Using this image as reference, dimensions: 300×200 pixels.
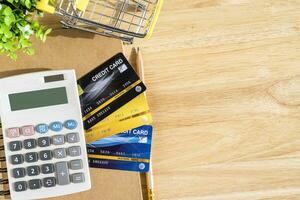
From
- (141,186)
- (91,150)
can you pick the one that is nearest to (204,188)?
(141,186)

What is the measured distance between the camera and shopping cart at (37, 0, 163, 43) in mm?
779

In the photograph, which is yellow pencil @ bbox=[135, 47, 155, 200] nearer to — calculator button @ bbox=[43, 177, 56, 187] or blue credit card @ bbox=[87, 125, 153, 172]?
blue credit card @ bbox=[87, 125, 153, 172]

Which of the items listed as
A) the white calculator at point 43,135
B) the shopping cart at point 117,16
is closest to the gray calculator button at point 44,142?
the white calculator at point 43,135

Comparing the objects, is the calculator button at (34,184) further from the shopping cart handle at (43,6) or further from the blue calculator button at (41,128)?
the shopping cart handle at (43,6)

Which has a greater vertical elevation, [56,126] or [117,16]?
[117,16]

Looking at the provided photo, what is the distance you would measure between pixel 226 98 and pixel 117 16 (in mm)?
278

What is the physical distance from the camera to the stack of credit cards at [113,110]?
33.3 inches

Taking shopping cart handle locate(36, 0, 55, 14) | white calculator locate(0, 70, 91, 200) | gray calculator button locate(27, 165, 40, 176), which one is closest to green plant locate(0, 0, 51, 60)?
shopping cart handle locate(36, 0, 55, 14)

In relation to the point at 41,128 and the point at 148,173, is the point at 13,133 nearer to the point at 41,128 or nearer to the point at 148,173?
the point at 41,128

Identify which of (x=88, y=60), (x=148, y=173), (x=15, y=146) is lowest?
(x=148, y=173)

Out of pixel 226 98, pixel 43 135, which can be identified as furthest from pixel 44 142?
pixel 226 98

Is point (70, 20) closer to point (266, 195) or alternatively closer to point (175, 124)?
point (175, 124)

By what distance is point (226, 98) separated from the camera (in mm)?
922

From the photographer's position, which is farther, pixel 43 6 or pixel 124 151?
pixel 124 151
